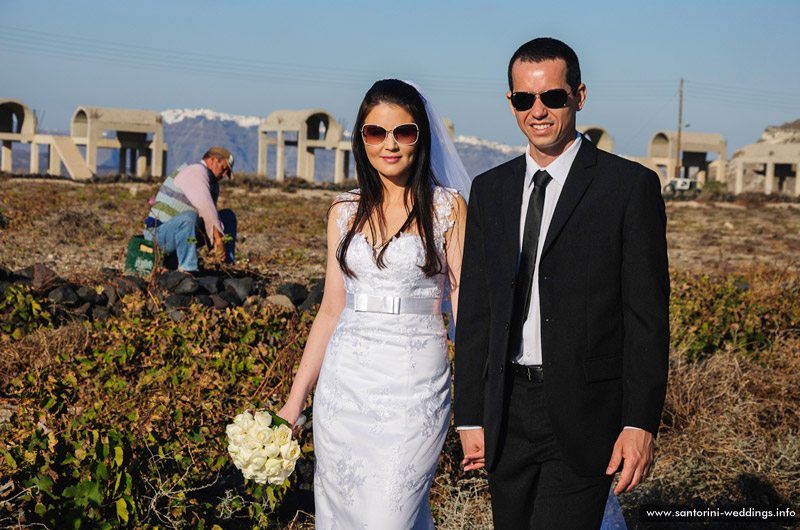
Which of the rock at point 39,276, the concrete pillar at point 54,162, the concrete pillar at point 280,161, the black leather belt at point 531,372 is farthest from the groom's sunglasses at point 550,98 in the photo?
the concrete pillar at point 54,162

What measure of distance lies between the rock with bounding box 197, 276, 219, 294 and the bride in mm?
4868

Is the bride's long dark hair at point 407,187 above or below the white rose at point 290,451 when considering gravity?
above

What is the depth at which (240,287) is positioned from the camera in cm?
802

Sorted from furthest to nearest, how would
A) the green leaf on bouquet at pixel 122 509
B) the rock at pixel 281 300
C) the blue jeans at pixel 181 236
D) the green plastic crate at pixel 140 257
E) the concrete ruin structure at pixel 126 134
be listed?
the concrete ruin structure at pixel 126 134 < the blue jeans at pixel 181 236 < the green plastic crate at pixel 140 257 < the rock at pixel 281 300 < the green leaf on bouquet at pixel 122 509

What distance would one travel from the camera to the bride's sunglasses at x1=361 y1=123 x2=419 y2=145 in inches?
120

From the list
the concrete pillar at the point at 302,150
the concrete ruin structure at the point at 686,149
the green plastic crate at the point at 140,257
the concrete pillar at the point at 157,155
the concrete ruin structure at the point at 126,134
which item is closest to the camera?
the green plastic crate at the point at 140,257

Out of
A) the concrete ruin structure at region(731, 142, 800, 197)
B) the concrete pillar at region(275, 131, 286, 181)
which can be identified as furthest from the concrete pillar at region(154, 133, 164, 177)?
the concrete ruin structure at region(731, 142, 800, 197)

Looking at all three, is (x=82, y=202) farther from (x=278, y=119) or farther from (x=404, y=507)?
(x=278, y=119)

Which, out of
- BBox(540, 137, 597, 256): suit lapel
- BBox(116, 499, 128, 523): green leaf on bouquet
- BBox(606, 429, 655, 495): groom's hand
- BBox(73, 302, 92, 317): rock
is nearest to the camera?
BBox(606, 429, 655, 495): groom's hand

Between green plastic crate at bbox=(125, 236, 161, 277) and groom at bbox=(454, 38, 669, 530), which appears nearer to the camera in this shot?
groom at bbox=(454, 38, 669, 530)

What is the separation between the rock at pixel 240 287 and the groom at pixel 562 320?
552 centimetres

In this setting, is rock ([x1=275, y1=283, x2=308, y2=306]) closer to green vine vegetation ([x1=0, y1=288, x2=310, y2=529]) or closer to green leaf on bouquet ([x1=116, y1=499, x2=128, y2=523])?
green vine vegetation ([x1=0, y1=288, x2=310, y2=529])

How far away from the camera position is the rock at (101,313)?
7.34 metres

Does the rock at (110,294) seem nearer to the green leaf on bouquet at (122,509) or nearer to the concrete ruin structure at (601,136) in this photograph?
the green leaf on bouquet at (122,509)
